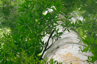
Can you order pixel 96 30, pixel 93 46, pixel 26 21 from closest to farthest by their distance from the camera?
1. pixel 93 46
2. pixel 26 21
3. pixel 96 30

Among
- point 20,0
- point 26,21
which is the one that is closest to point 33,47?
point 26,21

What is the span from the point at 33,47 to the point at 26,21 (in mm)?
466

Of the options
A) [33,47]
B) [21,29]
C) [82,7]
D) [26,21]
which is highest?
[82,7]

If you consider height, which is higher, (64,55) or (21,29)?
(21,29)

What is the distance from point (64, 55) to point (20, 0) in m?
3.20

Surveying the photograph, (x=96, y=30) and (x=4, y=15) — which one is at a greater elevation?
(x=4, y=15)

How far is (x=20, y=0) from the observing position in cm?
369

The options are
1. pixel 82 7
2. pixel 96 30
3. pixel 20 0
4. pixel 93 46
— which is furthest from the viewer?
pixel 20 0

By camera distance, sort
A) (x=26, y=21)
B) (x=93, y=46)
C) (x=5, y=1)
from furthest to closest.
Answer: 1. (x=5, y=1)
2. (x=26, y=21)
3. (x=93, y=46)

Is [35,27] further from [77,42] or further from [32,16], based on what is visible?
[77,42]

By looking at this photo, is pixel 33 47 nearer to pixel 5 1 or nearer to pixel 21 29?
pixel 21 29

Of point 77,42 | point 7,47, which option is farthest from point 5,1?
point 77,42

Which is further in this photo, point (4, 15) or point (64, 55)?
point (4, 15)

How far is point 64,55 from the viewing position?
4.37 ft
